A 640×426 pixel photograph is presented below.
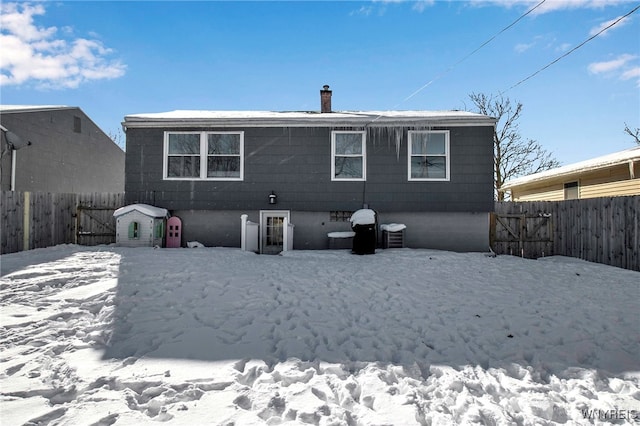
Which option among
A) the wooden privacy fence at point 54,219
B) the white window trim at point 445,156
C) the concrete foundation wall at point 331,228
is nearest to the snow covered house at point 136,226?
the concrete foundation wall at point 331,228

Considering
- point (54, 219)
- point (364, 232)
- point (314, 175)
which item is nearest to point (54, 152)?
point (54, 219)

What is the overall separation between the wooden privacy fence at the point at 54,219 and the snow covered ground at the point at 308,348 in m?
2.80

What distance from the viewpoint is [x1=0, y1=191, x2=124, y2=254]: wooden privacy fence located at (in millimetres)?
8016

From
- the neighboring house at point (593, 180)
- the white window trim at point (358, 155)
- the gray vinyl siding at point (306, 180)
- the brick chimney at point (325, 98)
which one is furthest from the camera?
the brick chimney at point (325, 98)

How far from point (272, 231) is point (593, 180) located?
11373 millimetres

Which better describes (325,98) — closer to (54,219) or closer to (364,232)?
(364,232)

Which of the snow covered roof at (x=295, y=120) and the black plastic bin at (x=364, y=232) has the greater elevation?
the snow covered roof at (x=295, y=120)

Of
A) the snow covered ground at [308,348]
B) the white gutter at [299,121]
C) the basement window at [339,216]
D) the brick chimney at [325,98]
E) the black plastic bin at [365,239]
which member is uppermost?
the brick chimney at [325,98]

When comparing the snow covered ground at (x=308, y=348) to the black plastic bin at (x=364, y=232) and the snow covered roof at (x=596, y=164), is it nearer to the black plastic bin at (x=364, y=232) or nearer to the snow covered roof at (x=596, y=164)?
the black plastic bin at (x=364, y=232)

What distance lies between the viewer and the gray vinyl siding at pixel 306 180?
9312 mm

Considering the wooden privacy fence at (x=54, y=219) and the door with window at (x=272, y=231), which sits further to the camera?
the door with window at (x=272, y=231)

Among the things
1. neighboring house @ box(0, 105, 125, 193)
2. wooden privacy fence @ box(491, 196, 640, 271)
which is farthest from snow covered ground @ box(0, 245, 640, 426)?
neighboring house @ box(0, 105, 125, 193)

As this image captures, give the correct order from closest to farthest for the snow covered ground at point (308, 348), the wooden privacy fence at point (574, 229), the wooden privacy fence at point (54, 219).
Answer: the snow covered ground at point (308, 348), the wooden privacy fence at point (574, 229), the wooden privacy fence at point (54, 219)

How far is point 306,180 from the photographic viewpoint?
9422 mm
